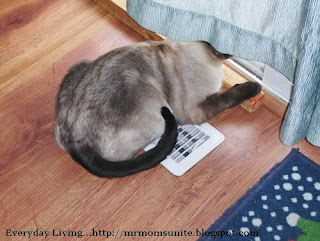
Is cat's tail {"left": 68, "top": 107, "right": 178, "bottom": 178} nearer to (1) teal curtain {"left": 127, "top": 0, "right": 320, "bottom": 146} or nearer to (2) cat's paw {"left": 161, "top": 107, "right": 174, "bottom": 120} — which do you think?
(2) cat's paw {"left": 161, "top": 107, "right": 174, "bottom": 120}

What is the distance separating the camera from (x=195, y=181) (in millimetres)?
1542

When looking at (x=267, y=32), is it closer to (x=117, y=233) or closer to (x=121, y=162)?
(x=121, y=162)

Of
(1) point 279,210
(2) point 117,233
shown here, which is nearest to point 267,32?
(1) point 279,210

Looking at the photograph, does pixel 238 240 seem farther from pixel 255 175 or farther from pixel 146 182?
pixel 146 182

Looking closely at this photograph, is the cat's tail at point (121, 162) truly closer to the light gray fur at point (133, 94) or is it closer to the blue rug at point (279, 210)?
the light gray fur at point (133, 94)

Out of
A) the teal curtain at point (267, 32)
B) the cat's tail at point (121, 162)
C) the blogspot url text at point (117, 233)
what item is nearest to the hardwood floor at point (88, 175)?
the blogspot url text at point (117, 233)

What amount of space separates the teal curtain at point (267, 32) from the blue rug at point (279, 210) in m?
0.31

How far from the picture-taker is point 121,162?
145 cm

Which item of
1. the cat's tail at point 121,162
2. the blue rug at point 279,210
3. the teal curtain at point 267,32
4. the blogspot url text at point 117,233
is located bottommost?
the blogspot url text at point 117,233

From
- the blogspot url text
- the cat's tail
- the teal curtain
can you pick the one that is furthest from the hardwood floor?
the teal curtain

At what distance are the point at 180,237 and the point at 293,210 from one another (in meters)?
0.35

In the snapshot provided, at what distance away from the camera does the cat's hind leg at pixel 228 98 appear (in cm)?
160

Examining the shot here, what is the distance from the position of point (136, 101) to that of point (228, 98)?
34 cm

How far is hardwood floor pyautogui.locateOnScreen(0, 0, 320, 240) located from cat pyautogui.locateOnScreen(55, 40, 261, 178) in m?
0.11
